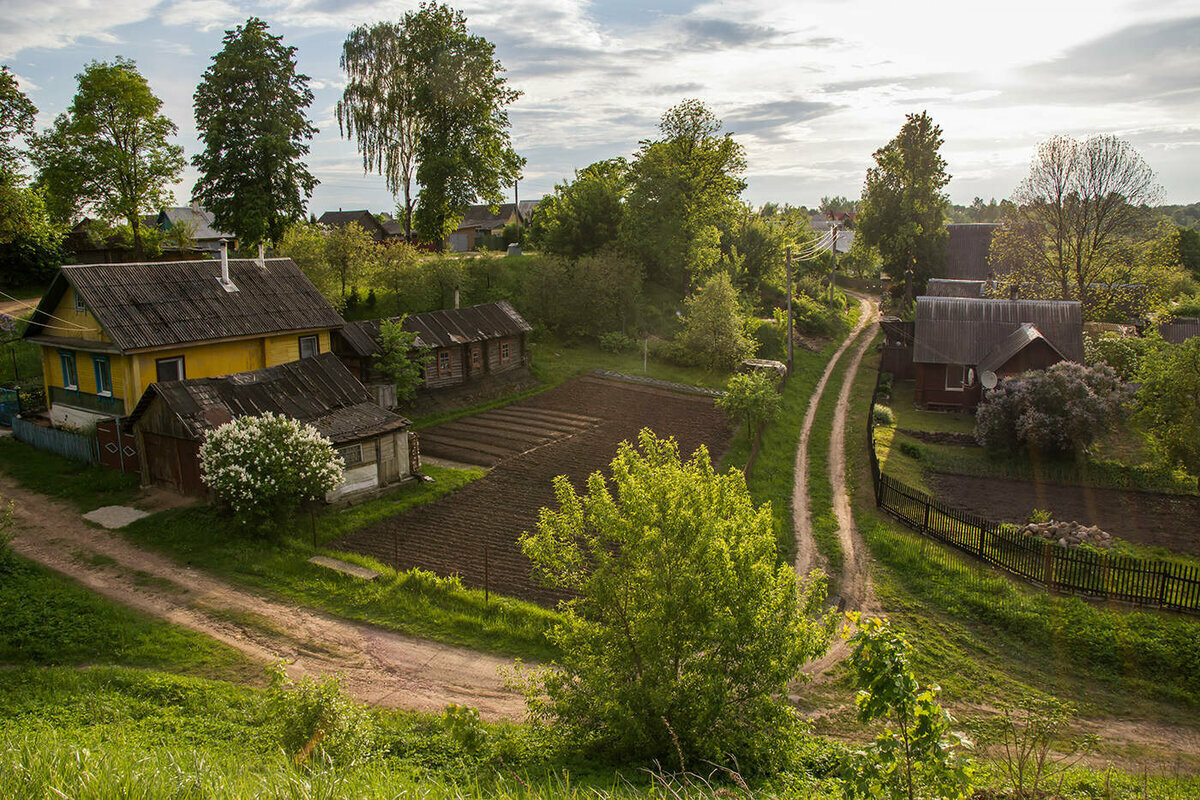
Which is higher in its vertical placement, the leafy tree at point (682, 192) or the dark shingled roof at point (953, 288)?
the leafy tree at point (682, 192)

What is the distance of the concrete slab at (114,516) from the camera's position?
2086 centimetres

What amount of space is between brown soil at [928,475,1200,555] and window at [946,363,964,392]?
33.4 feet

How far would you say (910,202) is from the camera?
5584 centimetres

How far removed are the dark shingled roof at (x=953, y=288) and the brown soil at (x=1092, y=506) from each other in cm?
2813

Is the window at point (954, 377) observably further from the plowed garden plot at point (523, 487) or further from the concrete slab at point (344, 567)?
the concrete slab at point (344, 567)

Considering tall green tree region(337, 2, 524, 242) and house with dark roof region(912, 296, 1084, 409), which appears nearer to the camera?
house with dark roof region(912, 296, 1084, 409)

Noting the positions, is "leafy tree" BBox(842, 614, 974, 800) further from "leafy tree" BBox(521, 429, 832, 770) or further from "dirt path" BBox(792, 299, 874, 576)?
"dirt path" BBox(792, 299, 874, 576)

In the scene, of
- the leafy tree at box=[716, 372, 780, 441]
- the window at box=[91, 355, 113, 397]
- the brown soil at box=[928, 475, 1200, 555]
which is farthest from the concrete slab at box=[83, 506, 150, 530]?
the brown soil at box=[928, 475, 1200, 555]

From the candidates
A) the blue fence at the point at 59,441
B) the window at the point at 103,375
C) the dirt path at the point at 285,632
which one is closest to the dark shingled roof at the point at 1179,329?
the dirt path at the point at 285,632

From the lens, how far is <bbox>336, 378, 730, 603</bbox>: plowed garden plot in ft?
62.8

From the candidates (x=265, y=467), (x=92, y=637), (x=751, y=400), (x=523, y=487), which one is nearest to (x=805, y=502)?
(x=751, y=400)

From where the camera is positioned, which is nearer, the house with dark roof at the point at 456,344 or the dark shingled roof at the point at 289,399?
the dark shingled roof at the point at 289,399

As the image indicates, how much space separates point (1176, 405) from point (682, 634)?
2301cm

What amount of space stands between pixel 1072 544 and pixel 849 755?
1625cm
